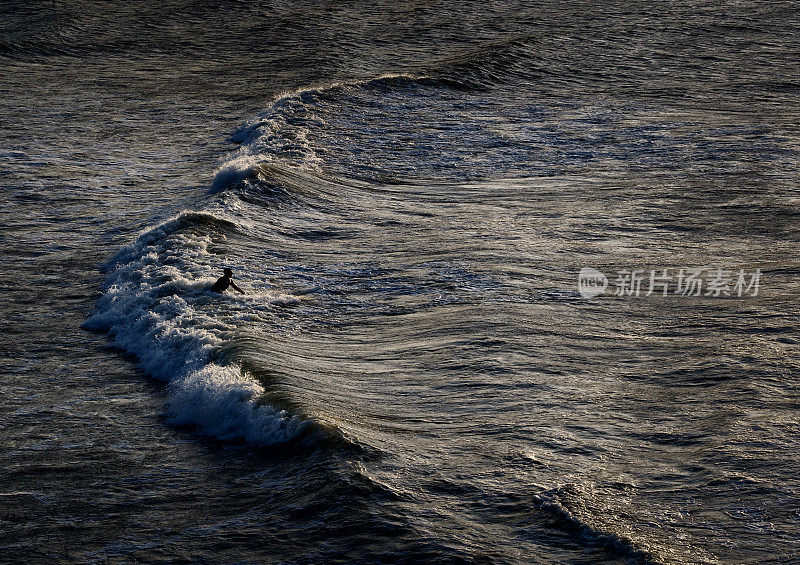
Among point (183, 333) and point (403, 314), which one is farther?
point (403, 314)

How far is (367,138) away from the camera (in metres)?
18.7

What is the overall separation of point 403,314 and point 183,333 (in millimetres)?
2475

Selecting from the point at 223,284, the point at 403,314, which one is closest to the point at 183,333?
the point at 223,284

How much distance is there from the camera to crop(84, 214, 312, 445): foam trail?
28.9ft

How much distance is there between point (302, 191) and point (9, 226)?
4451 mm

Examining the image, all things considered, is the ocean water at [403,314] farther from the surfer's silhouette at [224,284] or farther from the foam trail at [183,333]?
the surfer's silhouette at [224,284]

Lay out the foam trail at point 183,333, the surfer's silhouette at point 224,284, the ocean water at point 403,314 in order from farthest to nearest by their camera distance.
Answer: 1. the surfer's silhouette at point 224,284
2. the foam trail at point 183,333
3. the ocean water at point 403,314

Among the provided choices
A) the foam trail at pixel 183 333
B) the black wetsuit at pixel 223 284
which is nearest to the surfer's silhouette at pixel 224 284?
the black wetsuit at pixel 223 284

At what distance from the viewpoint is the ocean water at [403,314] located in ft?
24.0

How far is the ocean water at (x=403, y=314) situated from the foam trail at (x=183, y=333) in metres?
0.04

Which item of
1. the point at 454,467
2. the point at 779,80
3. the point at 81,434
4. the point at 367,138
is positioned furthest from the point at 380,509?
the point at 779,80

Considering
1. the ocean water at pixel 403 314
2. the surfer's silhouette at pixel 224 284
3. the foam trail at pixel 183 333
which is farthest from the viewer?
the surfer's silhouette at pixel 224 284

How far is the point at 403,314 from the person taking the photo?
37.2ft

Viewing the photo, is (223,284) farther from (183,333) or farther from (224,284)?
(183,333)
